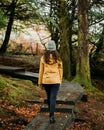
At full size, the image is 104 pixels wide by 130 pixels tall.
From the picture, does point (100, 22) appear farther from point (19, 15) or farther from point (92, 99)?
point (92, 99)

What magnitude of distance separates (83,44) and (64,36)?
2.46 meters

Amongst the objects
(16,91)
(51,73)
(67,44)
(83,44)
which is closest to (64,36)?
(67,44)

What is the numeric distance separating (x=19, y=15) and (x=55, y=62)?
14.9 metres

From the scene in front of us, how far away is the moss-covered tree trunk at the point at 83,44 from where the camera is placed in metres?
17.7

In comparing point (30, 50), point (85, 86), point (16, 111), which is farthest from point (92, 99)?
point (30, 50)

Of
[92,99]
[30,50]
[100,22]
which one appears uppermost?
[100,22]

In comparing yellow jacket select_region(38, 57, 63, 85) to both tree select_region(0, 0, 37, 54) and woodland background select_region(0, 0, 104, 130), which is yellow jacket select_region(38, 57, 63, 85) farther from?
tree select_region(0, 0, 37, 54)

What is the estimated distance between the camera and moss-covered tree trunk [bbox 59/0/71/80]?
1994 cm

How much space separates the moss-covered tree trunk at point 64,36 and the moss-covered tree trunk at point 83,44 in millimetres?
2188

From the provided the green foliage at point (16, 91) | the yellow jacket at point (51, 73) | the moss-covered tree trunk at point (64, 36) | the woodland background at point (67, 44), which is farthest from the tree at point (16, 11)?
the yellow jacket at point (51, 73)

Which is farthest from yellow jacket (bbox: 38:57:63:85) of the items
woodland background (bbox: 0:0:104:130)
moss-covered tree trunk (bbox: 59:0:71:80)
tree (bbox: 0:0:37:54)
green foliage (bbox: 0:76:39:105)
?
tree (bbox: 0:0:37:54)

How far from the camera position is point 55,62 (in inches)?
353

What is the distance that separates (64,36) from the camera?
19922 mm

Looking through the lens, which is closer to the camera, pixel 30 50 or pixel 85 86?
pixel 85 86
